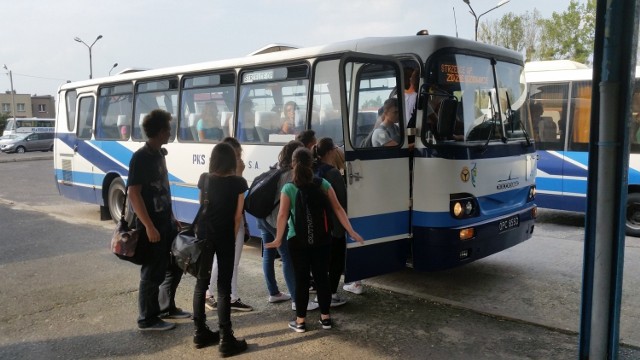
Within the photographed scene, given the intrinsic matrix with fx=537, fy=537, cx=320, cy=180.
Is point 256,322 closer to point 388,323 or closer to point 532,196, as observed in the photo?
point 388,323

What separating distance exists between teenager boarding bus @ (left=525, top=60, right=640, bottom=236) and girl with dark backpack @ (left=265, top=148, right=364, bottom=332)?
6384 millimetres

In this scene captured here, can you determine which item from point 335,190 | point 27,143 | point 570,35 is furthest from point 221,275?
point 27,143

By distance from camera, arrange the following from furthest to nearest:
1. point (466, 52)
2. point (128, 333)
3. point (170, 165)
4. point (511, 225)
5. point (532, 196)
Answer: point (170, 165) → point (532, 196) → point (511, 225) → point (466, 52) → point (128, 333)

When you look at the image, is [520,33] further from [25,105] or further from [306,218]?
[25,105]

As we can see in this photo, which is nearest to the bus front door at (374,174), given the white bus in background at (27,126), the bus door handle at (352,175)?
the bus door handle at (352,175)

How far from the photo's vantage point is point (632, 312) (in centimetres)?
520

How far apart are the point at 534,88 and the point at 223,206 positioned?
776 centimetres

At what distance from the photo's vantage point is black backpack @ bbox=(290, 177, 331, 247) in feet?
14.6

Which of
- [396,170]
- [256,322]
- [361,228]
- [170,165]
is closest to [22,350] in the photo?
[256,322]

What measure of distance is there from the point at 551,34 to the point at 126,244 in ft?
112

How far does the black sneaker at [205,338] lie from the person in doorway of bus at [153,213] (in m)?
0.49

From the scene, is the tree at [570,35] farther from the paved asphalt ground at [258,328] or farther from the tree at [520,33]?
the paved asphalt ground at [258,328]

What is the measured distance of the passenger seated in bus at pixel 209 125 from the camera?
7734mm

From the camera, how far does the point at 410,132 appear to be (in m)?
5.44
